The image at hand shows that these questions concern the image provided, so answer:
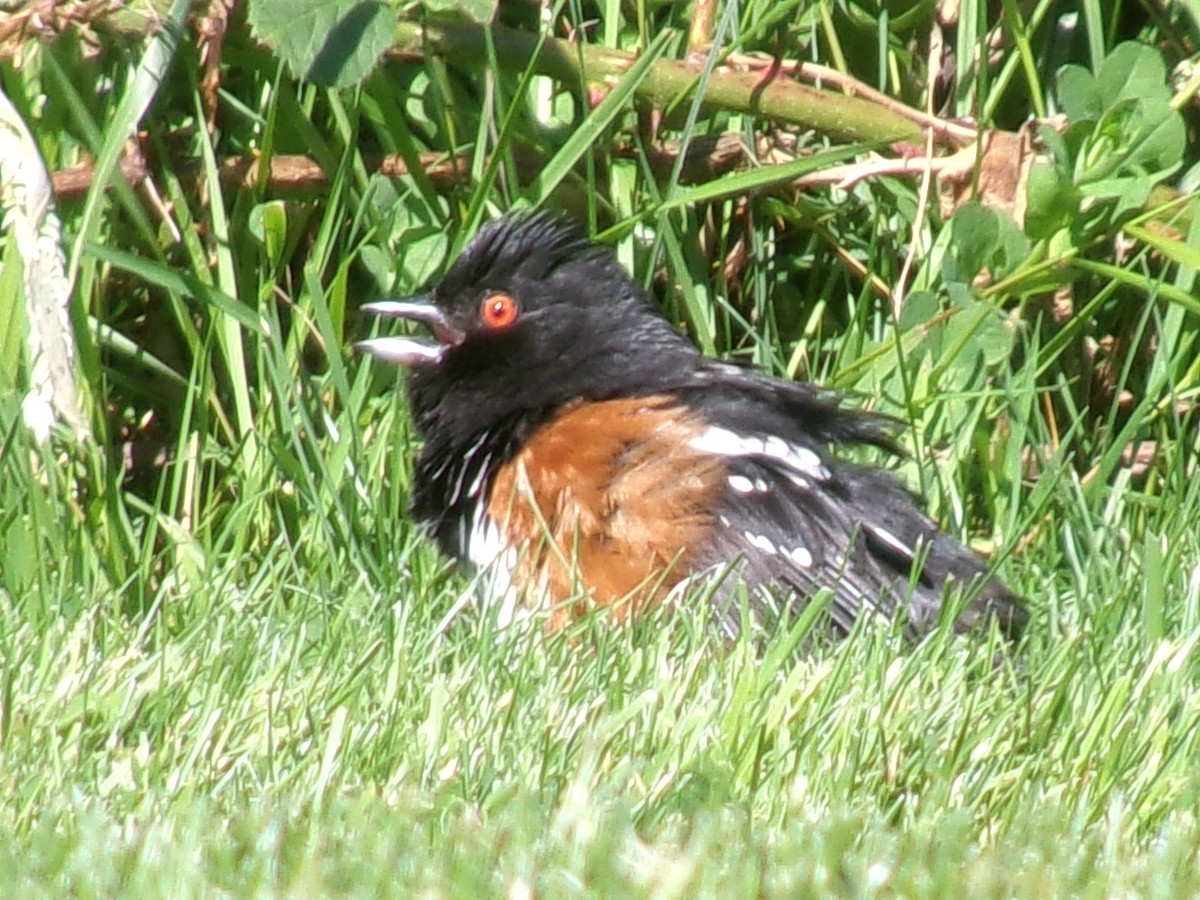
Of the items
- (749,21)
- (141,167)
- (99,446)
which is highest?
(749,21)

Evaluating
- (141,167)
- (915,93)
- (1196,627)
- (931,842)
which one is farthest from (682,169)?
(931,842)

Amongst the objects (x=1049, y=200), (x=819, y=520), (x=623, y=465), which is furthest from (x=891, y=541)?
(x=1049, y=200)

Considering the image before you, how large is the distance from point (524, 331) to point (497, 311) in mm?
63

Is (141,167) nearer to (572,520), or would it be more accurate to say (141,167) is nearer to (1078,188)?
(572,520)

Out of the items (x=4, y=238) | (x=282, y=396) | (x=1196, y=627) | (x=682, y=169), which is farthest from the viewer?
(x=682, y=169)

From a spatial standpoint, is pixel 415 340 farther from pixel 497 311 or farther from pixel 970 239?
pixel 970 239

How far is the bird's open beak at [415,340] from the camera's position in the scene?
12.8 ft

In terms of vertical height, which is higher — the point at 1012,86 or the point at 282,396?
the point at 1012,86

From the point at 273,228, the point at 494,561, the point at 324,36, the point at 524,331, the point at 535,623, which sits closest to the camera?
the point at 535,623

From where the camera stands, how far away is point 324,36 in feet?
12.1

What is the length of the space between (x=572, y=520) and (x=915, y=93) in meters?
1.62

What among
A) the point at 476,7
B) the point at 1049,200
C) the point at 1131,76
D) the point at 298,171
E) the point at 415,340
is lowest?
the point at 415,340

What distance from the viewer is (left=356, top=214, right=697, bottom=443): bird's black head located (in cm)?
388

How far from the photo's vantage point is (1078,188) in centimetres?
418
